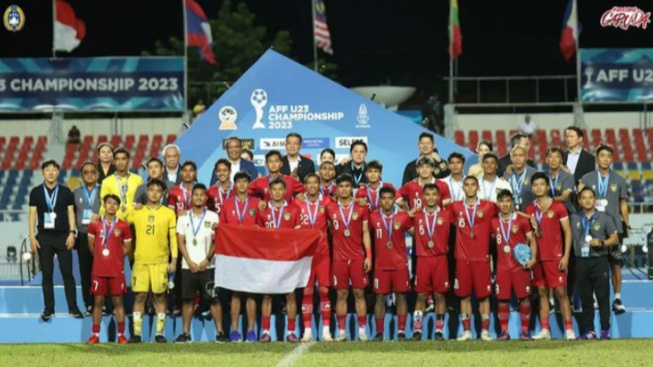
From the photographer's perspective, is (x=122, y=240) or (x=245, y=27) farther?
(x=245, y=27)

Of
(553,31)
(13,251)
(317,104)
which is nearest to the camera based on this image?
(317,104)

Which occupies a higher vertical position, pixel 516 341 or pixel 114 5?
pixel 114 5

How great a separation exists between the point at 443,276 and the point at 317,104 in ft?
14.1

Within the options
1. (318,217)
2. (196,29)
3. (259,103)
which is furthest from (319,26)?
(318,217)

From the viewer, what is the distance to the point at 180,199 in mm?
12719

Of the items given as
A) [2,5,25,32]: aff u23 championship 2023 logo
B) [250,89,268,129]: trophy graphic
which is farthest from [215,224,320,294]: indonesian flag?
[2,5,25,32]: aff u23 championship 2023 logo

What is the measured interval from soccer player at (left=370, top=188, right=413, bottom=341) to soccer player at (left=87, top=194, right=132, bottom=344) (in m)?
2.35

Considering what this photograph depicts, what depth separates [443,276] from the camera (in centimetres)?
1238

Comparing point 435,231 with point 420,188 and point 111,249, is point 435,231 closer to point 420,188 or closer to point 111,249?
point 420,188

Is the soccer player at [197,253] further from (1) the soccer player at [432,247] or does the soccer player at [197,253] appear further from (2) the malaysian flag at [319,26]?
(2) the malaysian flag at [319,26]

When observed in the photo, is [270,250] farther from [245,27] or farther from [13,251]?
[245,27]

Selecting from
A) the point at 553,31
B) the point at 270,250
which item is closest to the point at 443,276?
the point at 270,250

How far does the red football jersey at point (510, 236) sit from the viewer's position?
12.3 metres

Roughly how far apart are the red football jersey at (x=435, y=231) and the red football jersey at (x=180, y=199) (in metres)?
2.18
